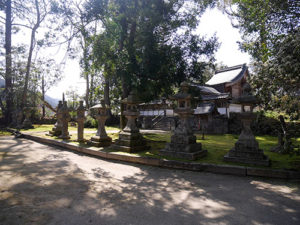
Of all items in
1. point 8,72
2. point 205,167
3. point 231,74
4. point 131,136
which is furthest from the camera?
point 231,74

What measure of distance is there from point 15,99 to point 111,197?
79.4ft

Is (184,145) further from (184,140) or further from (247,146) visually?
(247,146)

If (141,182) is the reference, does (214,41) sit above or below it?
above

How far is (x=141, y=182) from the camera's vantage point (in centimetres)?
490

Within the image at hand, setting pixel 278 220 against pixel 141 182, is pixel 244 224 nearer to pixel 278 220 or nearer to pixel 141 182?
pixel 278 220

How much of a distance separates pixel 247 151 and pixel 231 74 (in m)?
23.6

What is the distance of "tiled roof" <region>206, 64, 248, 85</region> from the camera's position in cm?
2490

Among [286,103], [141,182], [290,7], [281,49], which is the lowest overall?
[141,182]

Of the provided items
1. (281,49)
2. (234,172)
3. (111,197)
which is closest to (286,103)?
(281,49)

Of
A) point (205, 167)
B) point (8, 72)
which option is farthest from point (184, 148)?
point (8, 72)

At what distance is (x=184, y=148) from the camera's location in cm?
666

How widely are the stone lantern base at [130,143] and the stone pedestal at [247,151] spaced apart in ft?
11.5

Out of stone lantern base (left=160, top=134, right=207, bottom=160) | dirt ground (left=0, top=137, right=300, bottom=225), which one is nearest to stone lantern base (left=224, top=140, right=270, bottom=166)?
dirt ground (left=0, top=137, right=300, bottom=225)

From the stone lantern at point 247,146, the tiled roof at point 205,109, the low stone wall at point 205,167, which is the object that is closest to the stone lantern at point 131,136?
the low stone wall at point 205,167
